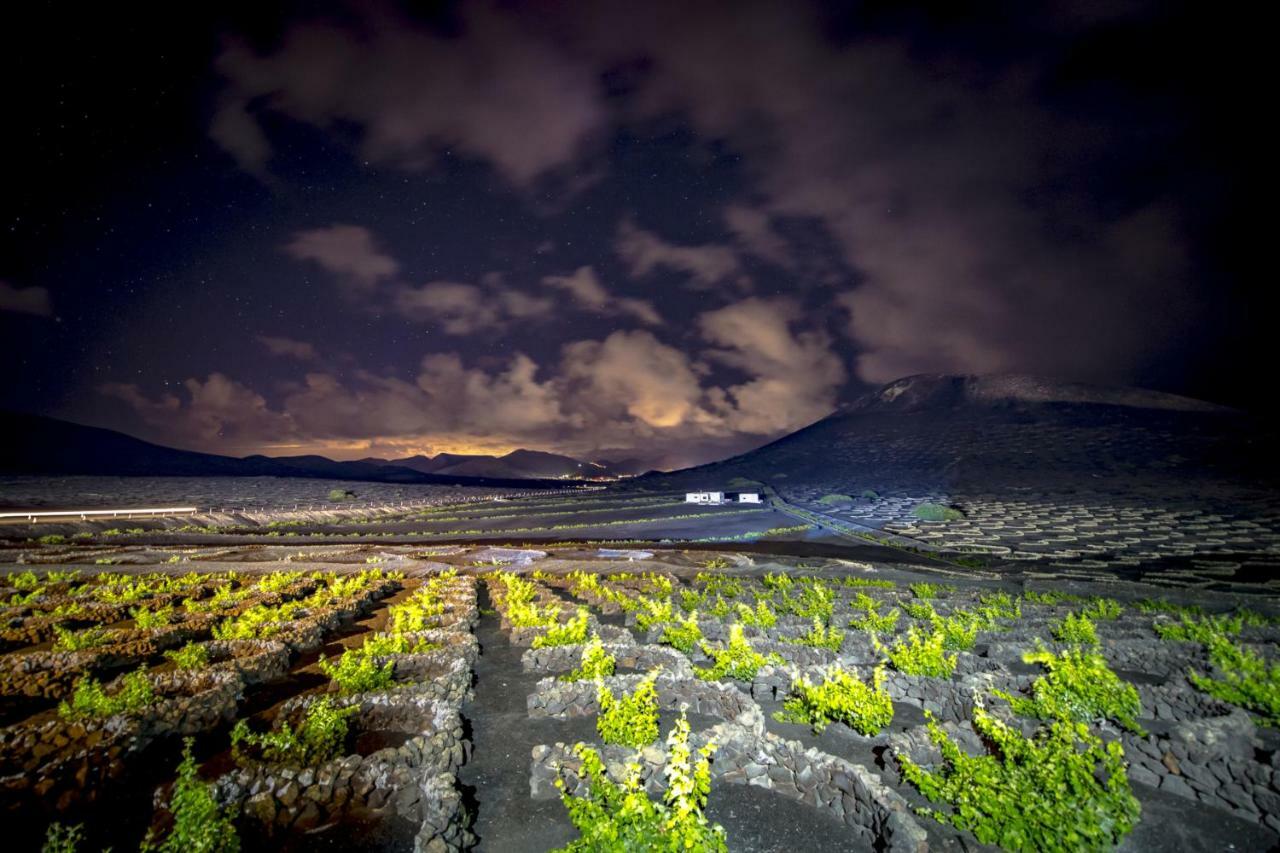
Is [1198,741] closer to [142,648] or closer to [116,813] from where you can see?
[116,813]

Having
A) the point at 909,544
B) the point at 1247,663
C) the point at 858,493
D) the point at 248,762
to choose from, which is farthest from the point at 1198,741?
the point at 858,493

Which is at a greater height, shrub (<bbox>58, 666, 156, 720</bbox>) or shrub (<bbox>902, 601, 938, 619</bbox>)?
shrub (<bbox>58, 666, 156, 720</bbox>)

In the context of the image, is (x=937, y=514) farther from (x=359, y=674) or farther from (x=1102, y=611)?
(x=359, y=674)

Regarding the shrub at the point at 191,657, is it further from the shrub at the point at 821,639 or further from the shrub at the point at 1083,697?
the shrub at the point at 1083,697

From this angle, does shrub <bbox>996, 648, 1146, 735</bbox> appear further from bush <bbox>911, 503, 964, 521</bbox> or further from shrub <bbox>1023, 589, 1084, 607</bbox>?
bush <bbox>911, 503, 964, 521</bbox>

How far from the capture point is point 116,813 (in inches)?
390

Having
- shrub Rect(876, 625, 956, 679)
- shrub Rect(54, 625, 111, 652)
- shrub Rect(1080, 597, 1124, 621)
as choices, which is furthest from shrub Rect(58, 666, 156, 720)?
shrub Rect(1080, 597, 1124, 621)

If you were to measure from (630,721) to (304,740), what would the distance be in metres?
7.89

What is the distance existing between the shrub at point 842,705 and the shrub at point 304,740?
1181 cm

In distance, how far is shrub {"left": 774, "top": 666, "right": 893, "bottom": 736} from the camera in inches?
511

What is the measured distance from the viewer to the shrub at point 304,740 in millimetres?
11570

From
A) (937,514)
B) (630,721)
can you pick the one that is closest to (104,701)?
(630,721)

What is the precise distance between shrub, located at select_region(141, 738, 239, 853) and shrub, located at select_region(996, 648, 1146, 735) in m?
17.3

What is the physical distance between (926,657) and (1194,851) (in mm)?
6706
